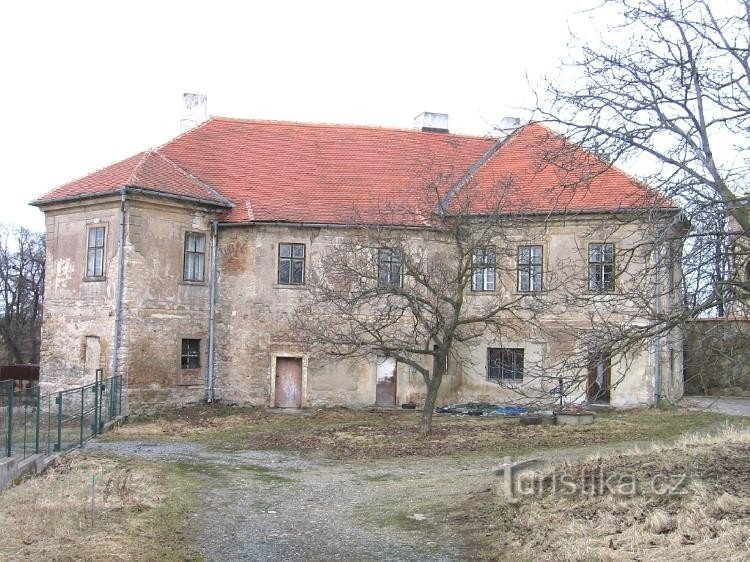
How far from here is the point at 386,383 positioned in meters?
23.8

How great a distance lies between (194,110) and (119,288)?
8.95 metres

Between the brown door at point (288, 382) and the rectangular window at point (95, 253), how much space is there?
581 cm

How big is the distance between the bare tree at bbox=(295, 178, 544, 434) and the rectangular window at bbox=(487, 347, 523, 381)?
2.42ft

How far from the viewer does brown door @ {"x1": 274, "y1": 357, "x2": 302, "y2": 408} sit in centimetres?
2358

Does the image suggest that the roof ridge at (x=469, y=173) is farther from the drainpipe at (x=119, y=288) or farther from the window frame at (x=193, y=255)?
the drainpipe at (x=119, y=288)

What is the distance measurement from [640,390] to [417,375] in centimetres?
657

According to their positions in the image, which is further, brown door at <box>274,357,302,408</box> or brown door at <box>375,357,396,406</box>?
brown door at <box>375,357,396,406</box>

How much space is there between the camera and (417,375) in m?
23.8

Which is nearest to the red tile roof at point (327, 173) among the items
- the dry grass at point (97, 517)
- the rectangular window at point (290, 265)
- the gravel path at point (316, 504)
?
the rectangular window at point (290, 265)

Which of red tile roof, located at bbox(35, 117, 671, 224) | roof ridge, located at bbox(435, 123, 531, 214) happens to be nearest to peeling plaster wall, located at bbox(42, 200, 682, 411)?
red tile roof, located at bbox(35, 117, 671, 224)

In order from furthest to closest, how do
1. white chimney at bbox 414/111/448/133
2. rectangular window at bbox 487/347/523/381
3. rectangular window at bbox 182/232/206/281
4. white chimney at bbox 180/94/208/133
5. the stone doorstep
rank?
white chimney at bbox 414/111/448/133
white chimney at bbox 180/94/208/133
rectangular window at bbox 487/347/523/381
rectangular window at bbox 182/232/206/281
the stone doorstep

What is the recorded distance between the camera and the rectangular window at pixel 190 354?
2300 cm

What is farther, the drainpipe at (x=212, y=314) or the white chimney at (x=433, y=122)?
the white chimney at (x=433, y=122)

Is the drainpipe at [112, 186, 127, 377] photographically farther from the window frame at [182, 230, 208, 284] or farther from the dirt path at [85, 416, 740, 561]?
the dirt path at [85, 416, 740, 561]
